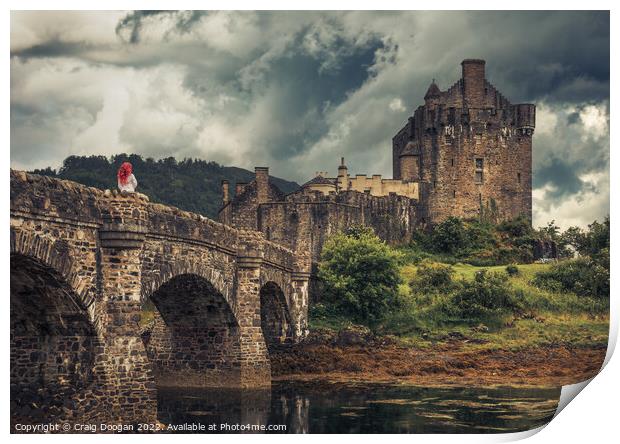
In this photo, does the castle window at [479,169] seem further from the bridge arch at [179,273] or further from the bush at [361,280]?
the bridge arch at [179,273]

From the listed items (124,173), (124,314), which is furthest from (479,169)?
(124,314)

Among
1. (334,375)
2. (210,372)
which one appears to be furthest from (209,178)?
(210,372)

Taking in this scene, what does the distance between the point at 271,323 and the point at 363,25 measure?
702 inches

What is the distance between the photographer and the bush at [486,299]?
1783 inches

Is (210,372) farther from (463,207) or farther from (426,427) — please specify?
(463,207)

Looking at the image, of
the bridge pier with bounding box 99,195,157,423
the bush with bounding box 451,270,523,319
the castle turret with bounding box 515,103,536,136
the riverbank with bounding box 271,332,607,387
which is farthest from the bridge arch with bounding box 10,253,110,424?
the castle turret with bounding box 515,103,536,136

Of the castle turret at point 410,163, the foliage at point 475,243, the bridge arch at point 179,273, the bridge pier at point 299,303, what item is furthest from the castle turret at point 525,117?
the bridge arch at point 179,273

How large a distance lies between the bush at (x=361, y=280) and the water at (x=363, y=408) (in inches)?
364

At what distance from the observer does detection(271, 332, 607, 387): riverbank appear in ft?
122

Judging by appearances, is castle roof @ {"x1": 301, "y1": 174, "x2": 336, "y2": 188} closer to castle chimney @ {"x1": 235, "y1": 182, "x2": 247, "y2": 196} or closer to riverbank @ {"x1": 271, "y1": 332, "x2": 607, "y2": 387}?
castle chimney @ {"x1": 235, "y1": 182, "x2": 247, "y2": 196}

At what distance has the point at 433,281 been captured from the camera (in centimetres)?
4922

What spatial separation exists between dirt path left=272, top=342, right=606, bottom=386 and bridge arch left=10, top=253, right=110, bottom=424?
17501 mm

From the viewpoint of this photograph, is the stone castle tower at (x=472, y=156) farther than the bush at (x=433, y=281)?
Yes

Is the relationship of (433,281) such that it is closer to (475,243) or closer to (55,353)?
(475,243)
